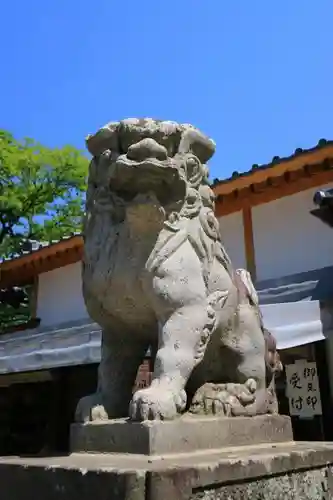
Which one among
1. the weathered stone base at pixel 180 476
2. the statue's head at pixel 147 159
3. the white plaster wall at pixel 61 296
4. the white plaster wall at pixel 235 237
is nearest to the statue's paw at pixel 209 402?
A: the weathered stone base at pixel 180 476

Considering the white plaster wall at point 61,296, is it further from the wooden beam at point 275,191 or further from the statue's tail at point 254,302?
the statue's tail at point 254,302

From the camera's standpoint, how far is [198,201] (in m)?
2.50

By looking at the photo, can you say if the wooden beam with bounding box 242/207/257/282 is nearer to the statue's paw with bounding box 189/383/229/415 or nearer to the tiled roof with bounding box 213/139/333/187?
the tiled roof with bounding box 213/139/333/187

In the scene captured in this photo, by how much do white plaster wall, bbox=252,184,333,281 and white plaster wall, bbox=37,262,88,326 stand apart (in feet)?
11.2

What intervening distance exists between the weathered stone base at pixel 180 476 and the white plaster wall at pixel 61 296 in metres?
7.32

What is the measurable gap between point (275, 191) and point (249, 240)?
73 centimetres

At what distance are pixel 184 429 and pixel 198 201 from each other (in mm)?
956

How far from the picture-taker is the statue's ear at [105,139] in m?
2.43

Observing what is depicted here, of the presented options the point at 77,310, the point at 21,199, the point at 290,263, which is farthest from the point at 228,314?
the point at 21,199

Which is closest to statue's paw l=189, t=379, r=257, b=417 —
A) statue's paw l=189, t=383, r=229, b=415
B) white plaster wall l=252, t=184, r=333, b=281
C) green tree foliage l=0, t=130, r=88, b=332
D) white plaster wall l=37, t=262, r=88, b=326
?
statue's paw l=189, t=383, r=229, b=415

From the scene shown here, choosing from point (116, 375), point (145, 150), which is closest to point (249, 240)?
point (116, 375)

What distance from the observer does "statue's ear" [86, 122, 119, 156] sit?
7.97ft

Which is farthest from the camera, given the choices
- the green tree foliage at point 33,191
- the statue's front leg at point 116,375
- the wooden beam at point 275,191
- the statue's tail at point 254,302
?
the green tree foliage at point 33,191

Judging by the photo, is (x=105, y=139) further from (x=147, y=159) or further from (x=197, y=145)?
(x=197, y=145)
